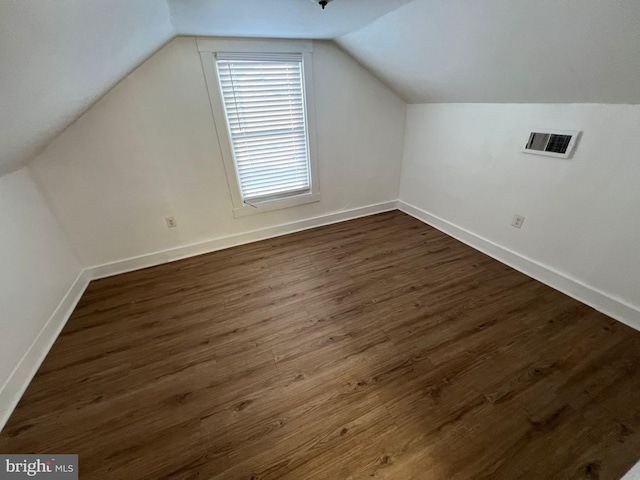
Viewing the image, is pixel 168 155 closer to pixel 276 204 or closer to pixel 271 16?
pixel 276 204

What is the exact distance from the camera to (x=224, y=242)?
109 inches

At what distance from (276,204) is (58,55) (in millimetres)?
1931

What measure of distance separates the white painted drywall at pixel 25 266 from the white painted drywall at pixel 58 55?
24 centimetres

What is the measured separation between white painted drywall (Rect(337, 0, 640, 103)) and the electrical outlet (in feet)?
2.82

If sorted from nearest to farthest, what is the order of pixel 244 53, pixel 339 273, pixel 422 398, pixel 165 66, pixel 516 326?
pixel 422 398 → pixel 516 326 → pixel 165 66 → pixel 244 53 → pixel 339 273

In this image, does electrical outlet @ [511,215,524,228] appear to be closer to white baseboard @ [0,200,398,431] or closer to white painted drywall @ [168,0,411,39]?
white baseboard @ [0,200,398,431]

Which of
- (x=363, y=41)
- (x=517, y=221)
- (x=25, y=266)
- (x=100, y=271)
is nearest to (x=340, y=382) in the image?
(x=517, y=221)

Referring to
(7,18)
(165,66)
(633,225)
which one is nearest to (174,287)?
(165,66)

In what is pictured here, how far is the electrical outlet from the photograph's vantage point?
2183 millimetres

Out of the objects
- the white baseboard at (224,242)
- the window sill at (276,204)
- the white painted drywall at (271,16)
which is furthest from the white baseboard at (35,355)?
the white painted drywall at (271,16)

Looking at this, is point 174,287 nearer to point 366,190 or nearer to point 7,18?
point 7,18

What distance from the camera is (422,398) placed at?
1.35 meters

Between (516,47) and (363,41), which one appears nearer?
(516,47)

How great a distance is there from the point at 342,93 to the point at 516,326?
8.25 ft
